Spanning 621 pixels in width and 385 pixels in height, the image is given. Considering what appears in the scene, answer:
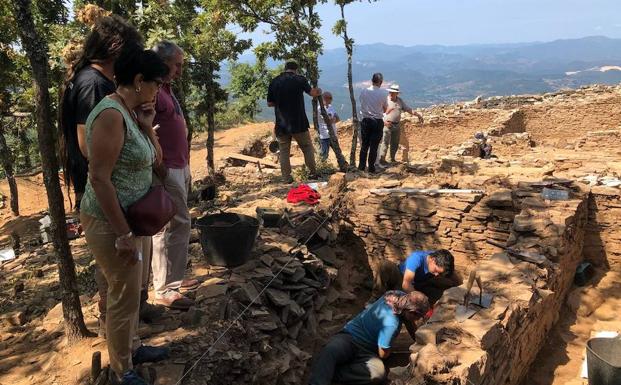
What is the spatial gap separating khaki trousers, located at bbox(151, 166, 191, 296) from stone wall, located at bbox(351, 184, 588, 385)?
6.56 feet

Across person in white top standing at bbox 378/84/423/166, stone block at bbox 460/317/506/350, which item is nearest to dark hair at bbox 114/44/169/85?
stone block at bbox 460/317/506/350

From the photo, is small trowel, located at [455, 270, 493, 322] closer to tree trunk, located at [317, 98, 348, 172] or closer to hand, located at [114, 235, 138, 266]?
hand, located at [114, 235, 138, 266]

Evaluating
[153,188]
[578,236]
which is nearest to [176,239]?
[153,188]

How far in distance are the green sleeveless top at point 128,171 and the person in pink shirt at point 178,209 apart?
3.49 ft

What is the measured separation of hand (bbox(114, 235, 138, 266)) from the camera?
2494 mm

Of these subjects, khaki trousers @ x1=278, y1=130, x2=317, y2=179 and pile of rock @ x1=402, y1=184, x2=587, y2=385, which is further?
khaki trousers @ x1=278, y1=130, x2=317, y2=179

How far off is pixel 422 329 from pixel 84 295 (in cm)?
334

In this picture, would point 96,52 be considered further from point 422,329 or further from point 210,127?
point 210,127

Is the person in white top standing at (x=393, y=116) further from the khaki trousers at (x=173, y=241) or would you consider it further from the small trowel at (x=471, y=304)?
the khaki trousers at (x=173, y=241)

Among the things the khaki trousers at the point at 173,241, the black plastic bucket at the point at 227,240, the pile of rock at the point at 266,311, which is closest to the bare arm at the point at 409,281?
the pile of rock at the point at 266,311

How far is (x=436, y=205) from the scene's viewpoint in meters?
6.47

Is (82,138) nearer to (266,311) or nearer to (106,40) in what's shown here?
(106,40)

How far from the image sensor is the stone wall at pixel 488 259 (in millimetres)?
3441

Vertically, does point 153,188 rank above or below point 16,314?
above
